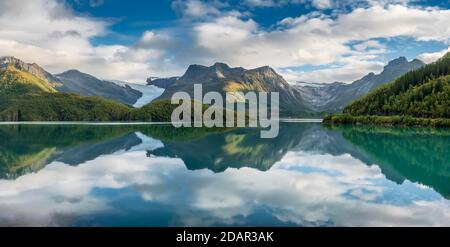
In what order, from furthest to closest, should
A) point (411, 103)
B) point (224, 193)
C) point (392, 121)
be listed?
point (411, 103), point (392, 121), point (224, 193)

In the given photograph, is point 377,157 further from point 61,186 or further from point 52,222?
point 52,222

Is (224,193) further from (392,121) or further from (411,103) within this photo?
(411,103)

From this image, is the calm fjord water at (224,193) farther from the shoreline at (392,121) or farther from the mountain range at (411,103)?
the mountain range at (411,103)

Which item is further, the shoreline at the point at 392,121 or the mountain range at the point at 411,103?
the mountain range at the point at 411,103

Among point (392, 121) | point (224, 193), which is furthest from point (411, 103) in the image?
point (224, 193)

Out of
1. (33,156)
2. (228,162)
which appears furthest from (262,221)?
(33,156)

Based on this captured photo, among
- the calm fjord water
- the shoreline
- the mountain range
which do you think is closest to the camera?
the calm fjord water

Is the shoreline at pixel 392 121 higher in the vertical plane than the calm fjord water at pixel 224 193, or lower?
higher

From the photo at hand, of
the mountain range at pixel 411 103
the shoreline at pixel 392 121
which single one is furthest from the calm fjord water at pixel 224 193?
the mountain range at pixel 411 103

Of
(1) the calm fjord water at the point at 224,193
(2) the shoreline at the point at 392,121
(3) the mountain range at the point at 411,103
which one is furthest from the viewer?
(3) the mountain range at the point at 411,103

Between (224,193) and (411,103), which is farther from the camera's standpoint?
(411,103)

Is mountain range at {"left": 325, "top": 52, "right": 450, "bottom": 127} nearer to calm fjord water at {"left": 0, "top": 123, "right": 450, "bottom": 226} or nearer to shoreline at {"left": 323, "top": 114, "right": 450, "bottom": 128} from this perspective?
shoreline at {"left": 323, "top": 114, "right": 450, "bottom": 128}

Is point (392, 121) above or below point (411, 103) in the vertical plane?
below

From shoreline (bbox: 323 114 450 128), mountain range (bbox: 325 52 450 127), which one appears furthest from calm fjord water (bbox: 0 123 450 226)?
mountain range (bbox: 325 52 450 127)
